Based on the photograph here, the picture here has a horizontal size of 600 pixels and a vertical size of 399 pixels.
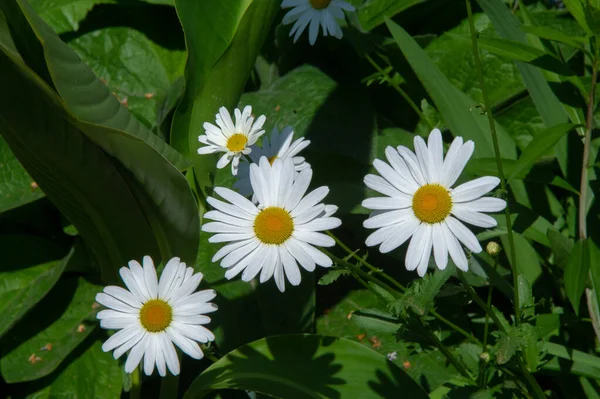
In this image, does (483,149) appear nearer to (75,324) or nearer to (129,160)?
(129,160)

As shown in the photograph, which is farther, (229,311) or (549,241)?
(229,311)

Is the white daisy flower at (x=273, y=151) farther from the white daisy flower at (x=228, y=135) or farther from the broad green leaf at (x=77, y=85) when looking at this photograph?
the broad green leaf at (x=77, y=85)

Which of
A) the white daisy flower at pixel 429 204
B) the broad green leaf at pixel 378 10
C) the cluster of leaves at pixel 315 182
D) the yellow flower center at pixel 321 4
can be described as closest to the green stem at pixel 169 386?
the cluster of leaves at pixel 315 182

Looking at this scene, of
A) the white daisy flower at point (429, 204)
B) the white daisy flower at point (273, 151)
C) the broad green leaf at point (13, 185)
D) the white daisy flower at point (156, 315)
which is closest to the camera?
the white daisy flower at point (429, 204)

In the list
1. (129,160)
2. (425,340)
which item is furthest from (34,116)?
(425,340)

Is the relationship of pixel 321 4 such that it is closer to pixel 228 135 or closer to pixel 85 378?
pixel 228 135

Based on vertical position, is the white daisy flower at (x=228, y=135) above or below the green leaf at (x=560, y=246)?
above

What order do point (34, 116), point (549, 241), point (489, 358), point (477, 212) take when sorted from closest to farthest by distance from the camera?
point (477, 212)
point (489, 358)
point (34, 116)
point (549, 241)
